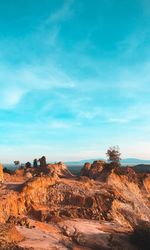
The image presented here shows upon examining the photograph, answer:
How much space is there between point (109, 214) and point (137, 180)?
26.2 m

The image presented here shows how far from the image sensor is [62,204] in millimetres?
38250

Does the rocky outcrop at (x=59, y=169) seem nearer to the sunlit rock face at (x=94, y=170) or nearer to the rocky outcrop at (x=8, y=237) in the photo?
the sunlit rock face at (x=94, y=170)

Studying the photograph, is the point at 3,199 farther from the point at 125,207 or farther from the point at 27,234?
the point at 125,207

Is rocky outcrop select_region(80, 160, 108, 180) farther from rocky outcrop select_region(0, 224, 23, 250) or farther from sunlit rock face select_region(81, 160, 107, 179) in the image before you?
rocky outcrop select_region(0, 224, 23, 250)

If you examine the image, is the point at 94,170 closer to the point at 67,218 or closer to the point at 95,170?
the point at 95,170

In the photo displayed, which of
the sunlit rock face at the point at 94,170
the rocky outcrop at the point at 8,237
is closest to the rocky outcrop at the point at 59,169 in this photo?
the sunlit rock face at the point at 94,170

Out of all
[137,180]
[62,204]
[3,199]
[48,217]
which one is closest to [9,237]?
[3,199]

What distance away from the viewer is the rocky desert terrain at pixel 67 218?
1009 inches

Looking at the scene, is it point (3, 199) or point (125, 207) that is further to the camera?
point (125, 207)

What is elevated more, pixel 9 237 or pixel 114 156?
pixel 114 156

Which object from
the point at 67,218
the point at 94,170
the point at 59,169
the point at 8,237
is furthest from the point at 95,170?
the point at 8,237

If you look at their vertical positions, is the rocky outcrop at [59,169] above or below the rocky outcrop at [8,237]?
above

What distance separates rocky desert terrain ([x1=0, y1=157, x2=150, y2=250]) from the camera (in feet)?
84.1

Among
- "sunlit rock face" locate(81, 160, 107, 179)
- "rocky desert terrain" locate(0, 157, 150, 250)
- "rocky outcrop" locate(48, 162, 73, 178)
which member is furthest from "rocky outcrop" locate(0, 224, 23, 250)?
"rocky outcrop" locate(48, 162, 73, 178)
